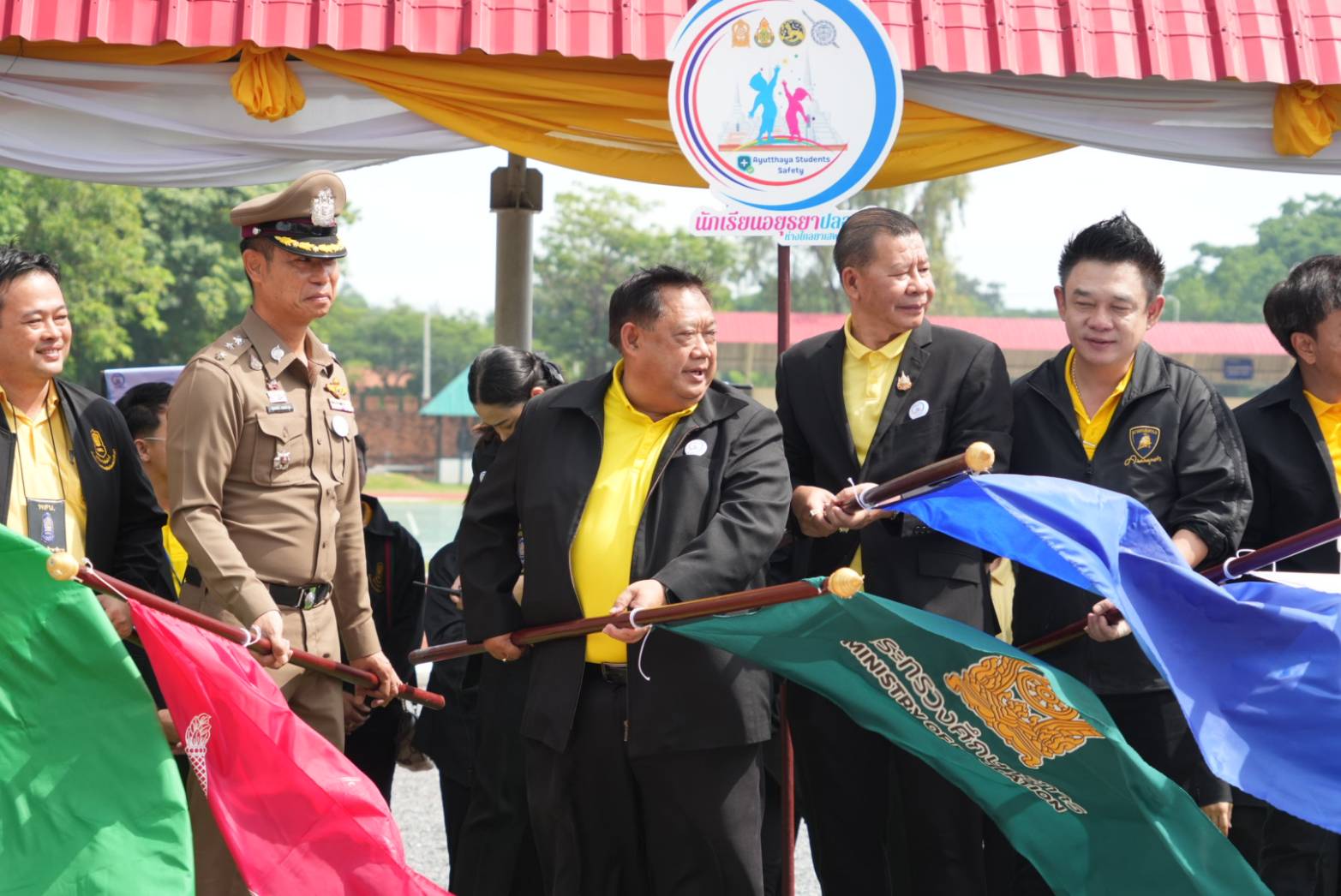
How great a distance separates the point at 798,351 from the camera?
4141 millimetres

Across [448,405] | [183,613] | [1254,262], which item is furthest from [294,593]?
[1254,262]

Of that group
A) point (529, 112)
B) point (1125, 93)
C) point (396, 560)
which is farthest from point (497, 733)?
point (1125, 93)

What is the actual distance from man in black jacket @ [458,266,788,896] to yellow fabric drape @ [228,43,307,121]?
2083 mm

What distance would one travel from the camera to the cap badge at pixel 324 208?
4000 millimetres

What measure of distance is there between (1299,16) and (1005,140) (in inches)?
43.9

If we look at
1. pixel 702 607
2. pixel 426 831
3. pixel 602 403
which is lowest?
pixel 426 831

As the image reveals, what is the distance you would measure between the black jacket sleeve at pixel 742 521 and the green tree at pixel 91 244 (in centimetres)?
2833

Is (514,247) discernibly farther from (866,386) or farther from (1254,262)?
(1254,262)

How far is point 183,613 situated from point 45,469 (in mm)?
705

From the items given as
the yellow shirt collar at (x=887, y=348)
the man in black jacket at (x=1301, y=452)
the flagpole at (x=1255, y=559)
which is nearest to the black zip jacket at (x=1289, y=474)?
the man in black jacket at (x=1301, y=452)

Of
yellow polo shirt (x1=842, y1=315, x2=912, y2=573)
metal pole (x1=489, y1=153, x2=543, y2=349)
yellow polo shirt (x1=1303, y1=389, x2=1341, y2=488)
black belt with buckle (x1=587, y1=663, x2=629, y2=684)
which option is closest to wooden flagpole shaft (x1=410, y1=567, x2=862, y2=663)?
black belt with buckle (x1=587, y1=663, x2=629, y2=684)

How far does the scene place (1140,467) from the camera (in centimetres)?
393

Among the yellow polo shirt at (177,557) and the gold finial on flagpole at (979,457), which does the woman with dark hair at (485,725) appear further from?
the gold finial on flagpole at (979,457)

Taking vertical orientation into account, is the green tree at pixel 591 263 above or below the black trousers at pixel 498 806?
above
